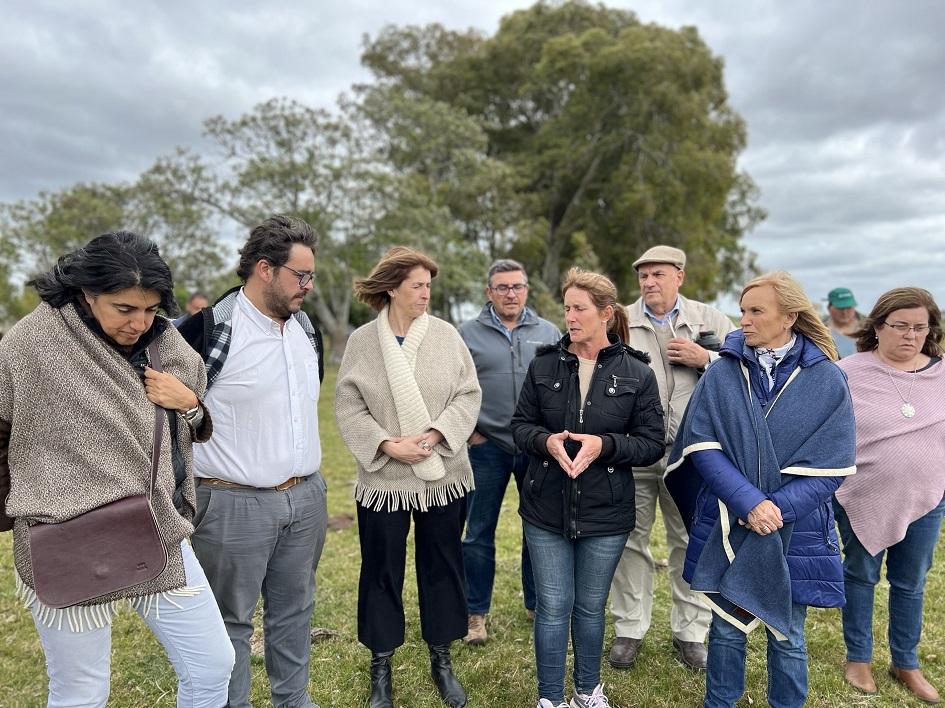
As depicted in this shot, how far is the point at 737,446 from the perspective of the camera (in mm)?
2957

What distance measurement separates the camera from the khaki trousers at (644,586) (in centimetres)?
389

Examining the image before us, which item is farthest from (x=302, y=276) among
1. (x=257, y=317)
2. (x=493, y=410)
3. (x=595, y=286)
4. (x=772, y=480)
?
(x=772, y=480)

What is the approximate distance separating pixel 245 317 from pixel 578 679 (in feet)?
7.77

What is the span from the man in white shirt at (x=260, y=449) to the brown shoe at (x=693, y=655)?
87.8 inches

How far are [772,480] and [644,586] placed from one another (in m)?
1.41

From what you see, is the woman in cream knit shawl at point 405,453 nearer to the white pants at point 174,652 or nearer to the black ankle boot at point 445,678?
the black ankle boot at point 445,678

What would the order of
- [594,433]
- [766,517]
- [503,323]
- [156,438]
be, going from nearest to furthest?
[156,438]
[766,517]
[594,433]
[503,323]

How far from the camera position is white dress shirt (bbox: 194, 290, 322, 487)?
2787mm

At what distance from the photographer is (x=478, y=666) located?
3814 mm

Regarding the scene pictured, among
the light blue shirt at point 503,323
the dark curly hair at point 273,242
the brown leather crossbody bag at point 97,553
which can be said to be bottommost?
the brown leather crossbody bag at point 97,553

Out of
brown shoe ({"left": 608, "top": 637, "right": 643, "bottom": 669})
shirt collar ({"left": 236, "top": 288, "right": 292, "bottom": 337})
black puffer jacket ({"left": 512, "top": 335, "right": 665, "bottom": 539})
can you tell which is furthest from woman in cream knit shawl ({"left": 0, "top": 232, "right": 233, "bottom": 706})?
brown shoe ({"left": 608, "top": 637, "right": 643, "bottom": 669})

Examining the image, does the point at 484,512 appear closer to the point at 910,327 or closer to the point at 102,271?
the point at 910,327

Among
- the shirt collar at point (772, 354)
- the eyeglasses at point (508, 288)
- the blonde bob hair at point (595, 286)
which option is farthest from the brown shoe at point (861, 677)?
the eyeglasses at point (508, 288)

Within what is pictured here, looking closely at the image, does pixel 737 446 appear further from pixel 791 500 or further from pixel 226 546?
pixel 226 546
